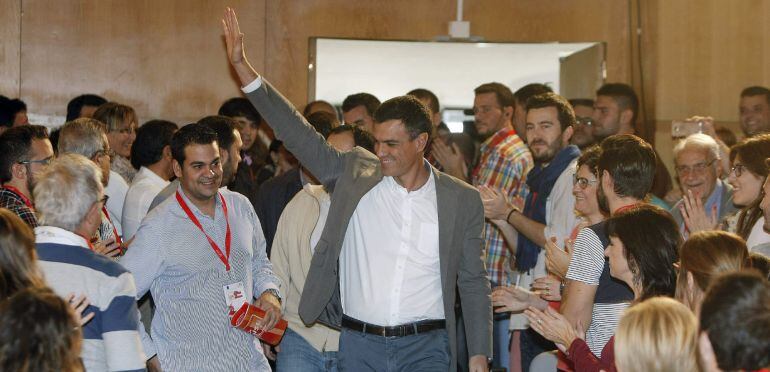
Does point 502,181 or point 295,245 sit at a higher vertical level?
point 502,181

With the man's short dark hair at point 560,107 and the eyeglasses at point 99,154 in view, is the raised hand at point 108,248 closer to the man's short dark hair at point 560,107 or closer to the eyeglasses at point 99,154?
the eyeglasses at point 99,154

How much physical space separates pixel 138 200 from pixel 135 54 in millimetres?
3324

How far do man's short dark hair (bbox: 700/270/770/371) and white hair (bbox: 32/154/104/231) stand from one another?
2128mm

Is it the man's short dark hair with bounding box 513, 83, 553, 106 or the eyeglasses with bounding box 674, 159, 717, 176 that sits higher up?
the man's short dark hair with bounding box 513, 83, 553, 106

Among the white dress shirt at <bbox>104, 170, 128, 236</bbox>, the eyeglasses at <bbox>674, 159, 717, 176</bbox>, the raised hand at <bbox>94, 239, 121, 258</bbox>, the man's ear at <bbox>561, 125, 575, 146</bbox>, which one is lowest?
the raised hand at <bbox>94, 239, 121, 258</bbox>

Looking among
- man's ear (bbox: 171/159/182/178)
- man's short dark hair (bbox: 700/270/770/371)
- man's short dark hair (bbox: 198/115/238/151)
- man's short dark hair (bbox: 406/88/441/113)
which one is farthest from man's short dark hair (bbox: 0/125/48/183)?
man's short dark hair (bbox: 406/88/441/113)

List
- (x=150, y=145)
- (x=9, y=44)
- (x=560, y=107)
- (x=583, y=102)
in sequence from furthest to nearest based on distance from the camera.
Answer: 1. (x=9, y=44)
2. (x=583, y=102)
3. (x=560, y=107)
4. (x=150, y=145)

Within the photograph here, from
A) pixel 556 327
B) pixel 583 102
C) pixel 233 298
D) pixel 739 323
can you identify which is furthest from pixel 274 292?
pixel 583 102

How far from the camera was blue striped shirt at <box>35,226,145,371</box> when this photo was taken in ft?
11.5

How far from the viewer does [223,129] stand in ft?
18.0

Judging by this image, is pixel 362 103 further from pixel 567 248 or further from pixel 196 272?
pixel 196 272

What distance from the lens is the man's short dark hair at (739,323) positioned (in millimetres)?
2660

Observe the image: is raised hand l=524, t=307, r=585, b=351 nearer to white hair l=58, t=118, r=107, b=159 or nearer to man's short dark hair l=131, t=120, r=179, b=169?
white hair l=58, t=118, r=107, b=159

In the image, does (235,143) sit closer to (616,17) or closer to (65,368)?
(65,368)
